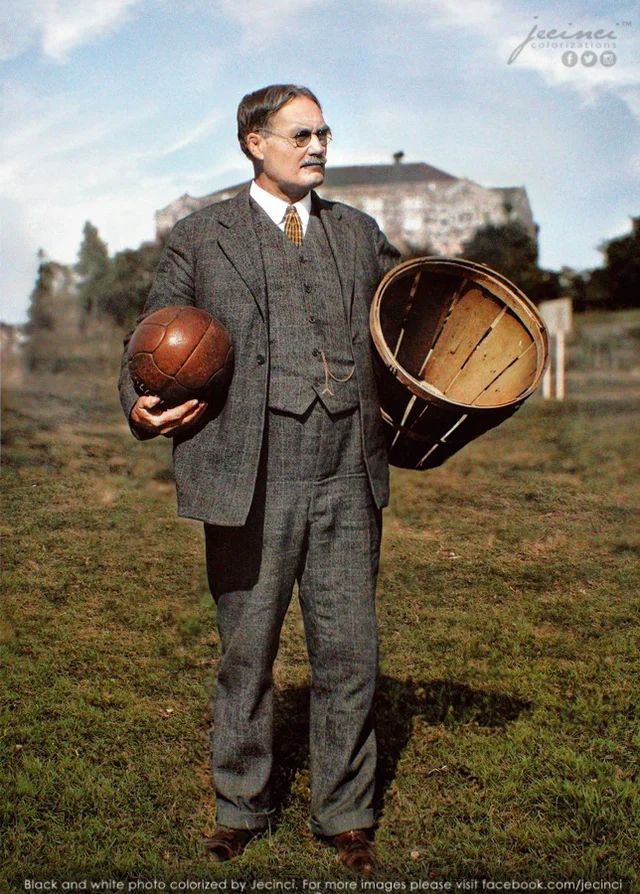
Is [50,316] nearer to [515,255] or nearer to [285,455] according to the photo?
[285,455]

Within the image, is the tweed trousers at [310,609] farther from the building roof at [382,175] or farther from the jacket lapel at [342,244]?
the building roof at [382,175]

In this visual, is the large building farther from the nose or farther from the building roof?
the nose

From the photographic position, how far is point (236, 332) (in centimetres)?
329

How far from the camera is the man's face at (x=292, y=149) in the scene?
331 centimetres

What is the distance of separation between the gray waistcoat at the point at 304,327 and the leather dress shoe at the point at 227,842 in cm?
143

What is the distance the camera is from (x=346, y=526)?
3453 millimetres

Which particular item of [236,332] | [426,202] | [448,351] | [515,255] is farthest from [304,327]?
[426,202]

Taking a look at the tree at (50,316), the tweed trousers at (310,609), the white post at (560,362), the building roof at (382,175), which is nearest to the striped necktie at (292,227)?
the tweed trousers at (310,609)

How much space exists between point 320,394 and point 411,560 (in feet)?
13.6

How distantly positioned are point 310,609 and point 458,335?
107cm

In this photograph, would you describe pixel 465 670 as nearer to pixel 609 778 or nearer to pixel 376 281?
pixel 609 778

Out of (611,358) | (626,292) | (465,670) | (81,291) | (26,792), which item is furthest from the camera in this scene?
(626,292)

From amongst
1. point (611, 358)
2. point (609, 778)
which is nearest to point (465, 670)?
point (609, 778)

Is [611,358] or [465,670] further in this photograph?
[611,358]
